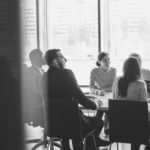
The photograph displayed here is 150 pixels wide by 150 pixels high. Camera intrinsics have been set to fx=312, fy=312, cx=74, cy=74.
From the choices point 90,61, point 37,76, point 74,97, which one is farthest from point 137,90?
point 90,61

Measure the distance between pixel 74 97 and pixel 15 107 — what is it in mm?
2104

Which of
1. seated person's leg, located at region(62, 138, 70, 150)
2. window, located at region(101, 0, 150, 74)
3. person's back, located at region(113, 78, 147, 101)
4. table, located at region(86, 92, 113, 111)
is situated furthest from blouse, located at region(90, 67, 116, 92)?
window, located at region(101, 0, 150, 74)

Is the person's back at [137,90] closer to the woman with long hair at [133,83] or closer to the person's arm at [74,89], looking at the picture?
the woman with long hair at [133,83]

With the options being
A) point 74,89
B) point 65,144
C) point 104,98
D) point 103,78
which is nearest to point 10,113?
point 74,89

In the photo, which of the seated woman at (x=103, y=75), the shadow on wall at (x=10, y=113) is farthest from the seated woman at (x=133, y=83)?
the shadow on wall at (x=10, y=113)

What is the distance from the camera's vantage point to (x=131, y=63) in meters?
2.87

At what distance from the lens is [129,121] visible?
8.52 feet

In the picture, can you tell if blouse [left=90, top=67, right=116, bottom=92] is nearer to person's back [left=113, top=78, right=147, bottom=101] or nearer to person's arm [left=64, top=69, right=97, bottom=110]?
person's back [left=113, top=78, right=147, bottom=101]

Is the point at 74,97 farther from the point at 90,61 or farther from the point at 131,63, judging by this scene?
the point at 90,61

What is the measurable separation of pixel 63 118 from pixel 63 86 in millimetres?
278

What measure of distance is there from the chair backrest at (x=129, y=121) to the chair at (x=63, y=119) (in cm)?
30

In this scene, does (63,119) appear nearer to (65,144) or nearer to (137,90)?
(65,144)

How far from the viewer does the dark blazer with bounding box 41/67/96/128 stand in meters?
2.66

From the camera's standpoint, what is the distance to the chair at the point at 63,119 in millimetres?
2641
